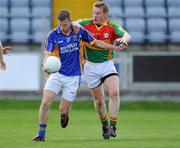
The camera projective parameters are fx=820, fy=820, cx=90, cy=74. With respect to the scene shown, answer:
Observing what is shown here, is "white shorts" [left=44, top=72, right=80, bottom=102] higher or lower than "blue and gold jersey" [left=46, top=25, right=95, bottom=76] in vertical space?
lower

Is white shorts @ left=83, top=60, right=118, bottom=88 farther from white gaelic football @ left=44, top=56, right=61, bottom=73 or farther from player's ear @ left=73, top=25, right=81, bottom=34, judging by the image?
white gaelic football @ left=44, top=56, right=61, bottom=73

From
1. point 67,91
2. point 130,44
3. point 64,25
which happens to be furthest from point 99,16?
point 130,44

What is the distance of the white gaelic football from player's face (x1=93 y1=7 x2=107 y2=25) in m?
1.45

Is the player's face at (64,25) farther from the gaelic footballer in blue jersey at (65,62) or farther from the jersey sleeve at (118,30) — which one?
the jersey sleeve at (118,30)

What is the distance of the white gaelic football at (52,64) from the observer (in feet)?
43.1

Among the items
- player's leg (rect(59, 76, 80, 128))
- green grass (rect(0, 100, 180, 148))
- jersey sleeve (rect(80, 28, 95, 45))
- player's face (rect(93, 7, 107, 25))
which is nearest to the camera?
green grass (rect(0, 100, 180, 148))

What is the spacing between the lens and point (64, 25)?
13438 millimetres

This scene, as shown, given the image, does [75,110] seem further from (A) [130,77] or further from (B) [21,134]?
(B) [21,134]

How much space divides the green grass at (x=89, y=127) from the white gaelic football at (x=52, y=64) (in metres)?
1.17

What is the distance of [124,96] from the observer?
77.4ft

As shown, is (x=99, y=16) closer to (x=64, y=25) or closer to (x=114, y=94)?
(x=64, y=25)

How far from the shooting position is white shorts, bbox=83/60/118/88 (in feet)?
47.6

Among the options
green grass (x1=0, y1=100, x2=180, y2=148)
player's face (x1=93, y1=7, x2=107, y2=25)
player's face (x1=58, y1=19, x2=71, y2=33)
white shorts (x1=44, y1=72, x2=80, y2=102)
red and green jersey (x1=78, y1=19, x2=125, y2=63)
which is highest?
player's face (x1=93, y1=7, x2=107, y2=25)

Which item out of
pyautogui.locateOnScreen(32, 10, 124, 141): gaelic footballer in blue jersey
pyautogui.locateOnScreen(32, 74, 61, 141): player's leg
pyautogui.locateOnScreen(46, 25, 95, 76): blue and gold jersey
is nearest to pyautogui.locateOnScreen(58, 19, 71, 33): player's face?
→ pyautogui.locateOnScreen(32, 10, 124, 141): gaelic footballer in blue jersey
